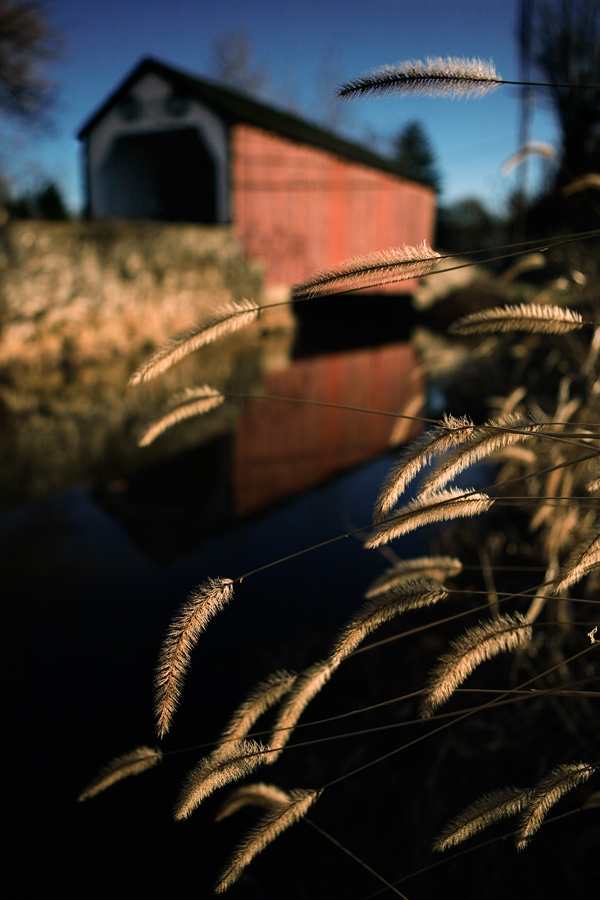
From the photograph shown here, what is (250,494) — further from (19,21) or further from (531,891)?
(19,21)

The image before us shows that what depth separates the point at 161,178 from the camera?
13.9 metres

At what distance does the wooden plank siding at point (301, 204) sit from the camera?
10.5m

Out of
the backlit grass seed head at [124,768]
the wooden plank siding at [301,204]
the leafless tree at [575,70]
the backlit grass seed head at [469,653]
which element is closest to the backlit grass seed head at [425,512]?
the backlit grass seed head at [469,653]

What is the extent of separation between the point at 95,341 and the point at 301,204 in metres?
6.83

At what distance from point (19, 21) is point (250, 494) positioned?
455 inches

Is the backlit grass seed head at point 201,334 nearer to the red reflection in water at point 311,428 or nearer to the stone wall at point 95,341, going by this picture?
the red reflection in water at point 311,428

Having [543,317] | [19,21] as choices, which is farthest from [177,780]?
[19,21]

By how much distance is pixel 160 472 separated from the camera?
3.52 m

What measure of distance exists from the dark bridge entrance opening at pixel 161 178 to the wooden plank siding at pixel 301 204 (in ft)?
6.49

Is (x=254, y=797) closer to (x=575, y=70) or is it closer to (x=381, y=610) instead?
(x=381, y=610)

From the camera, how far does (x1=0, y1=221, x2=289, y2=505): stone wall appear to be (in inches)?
150

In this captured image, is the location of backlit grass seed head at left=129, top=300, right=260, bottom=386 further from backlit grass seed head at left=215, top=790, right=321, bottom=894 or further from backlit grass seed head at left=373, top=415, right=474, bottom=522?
backlit grass seed head at left=215, top=790, right=321, bottom=894

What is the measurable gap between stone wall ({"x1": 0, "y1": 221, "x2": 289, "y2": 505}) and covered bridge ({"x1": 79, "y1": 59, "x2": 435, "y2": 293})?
2.05 meters

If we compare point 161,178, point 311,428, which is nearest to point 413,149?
point 161,178
